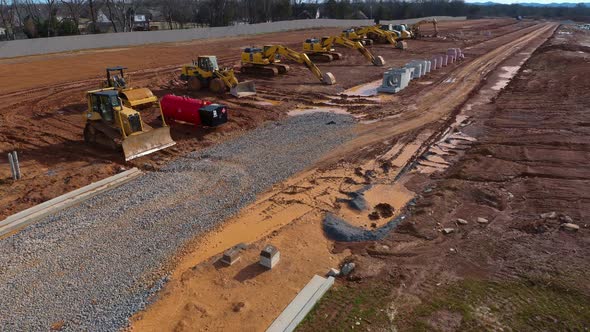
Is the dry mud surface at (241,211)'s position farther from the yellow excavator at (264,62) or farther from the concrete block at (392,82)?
the yellow excavator at (264,62)

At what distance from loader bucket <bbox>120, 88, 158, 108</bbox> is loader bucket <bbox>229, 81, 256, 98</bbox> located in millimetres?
5719

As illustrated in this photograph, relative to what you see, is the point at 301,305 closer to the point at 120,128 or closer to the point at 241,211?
the point at 241,211

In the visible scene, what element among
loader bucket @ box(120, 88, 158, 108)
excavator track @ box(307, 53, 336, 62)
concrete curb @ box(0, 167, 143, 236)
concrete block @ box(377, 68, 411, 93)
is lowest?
concrete curb @ box(0, 167, 143, 236)

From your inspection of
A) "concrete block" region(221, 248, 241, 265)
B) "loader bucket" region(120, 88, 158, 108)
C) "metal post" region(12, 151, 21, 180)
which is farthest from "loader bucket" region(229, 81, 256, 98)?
"concrete block" region(221, 248, 241, 265)

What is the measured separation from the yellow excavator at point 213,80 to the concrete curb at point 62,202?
33.0ft

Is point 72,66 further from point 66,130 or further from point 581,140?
point 581,140

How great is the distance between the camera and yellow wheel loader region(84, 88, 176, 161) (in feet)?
42.4

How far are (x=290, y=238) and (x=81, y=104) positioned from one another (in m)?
15.0

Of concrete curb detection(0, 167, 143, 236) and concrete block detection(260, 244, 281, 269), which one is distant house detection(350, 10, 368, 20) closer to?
concrete curb detection(0, 167, 143, 236)

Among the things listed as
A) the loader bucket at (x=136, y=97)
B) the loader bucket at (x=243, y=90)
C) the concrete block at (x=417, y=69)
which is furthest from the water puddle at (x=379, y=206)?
the concrete block at (x=417, y=69)

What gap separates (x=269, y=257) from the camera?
770 centimetres

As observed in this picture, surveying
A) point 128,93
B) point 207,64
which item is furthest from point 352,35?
point 128,93

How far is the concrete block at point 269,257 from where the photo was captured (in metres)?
7.71

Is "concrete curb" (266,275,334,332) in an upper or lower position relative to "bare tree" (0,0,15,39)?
lower
